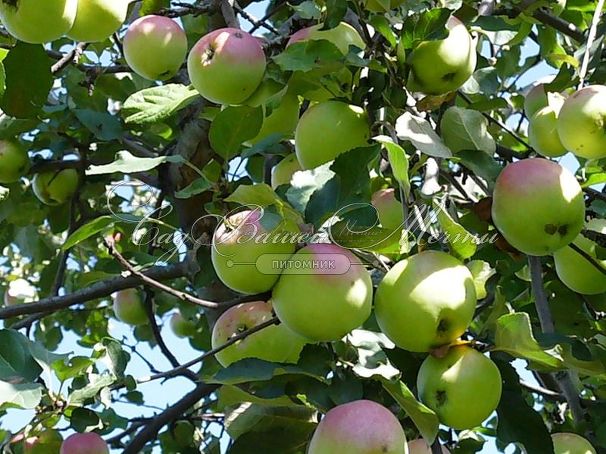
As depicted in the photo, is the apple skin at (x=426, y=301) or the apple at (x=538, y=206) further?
the apple at (x=538, y=206)

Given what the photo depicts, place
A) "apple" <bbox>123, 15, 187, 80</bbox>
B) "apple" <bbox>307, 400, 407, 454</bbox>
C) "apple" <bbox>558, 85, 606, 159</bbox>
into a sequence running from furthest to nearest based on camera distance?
1. "apple" <bbox>123, 15, 187, 80</bbox>
2. "apple" <bbox>558, 85, 606, 159</bbox>
3. "apple" <bbox>307, 400, 407, 454</bbox>

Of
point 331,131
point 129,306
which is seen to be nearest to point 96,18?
point 331,131

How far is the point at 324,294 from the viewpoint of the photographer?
1003 mm

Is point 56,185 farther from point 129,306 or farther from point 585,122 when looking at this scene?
point 585,122

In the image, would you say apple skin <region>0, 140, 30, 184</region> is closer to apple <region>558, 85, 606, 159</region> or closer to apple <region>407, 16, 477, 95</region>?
apple <region>407, 16, 477, 95</region>

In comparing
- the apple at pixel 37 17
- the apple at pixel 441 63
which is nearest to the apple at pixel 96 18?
the apple at pixel 37 17

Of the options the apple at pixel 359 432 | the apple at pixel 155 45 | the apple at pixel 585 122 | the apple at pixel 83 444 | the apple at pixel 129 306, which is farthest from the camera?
the apple at pixel 129 306

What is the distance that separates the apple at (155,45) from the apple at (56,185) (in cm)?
70

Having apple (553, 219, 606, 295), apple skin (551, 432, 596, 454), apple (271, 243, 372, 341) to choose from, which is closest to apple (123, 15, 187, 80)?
apple (271, 243, 372, 341)

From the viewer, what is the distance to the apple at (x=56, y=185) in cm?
218

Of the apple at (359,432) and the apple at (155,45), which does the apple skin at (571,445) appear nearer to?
the apple at (359,432)

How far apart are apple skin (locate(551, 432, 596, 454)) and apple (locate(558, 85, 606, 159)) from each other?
1.36ft

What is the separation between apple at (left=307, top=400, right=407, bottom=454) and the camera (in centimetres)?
92

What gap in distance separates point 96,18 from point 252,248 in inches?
18.8
